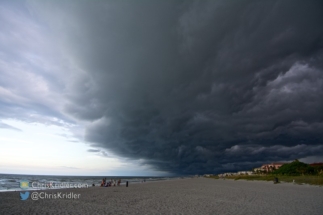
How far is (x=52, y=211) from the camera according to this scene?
13094 mm

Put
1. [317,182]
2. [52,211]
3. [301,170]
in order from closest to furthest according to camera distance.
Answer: [52,211] → [317,182] → [301,170]

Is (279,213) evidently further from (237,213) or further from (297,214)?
(237,213)

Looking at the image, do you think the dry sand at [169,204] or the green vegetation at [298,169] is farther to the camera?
the green vegetation at [298,169]

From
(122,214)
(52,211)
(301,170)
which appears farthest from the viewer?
(301,170)

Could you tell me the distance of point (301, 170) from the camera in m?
60.0

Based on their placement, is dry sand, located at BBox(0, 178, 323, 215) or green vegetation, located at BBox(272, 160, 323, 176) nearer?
dry sand, located at BBox(0, 178, 323, 215)

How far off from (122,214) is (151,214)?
192 cm

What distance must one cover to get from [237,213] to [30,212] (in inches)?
557

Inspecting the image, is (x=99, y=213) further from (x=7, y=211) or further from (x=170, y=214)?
(x=7, y=211)

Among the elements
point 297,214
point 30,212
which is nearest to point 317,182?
point 297,214

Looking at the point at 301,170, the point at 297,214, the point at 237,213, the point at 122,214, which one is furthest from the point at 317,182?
the point at 122,214

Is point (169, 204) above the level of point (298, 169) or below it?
below

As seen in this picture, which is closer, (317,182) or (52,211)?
(52,211)

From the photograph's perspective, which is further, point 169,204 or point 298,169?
point 298,169
